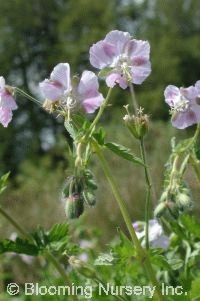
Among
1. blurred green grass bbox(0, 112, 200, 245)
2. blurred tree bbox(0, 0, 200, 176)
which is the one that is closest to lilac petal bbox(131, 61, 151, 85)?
blurred green grass bbox(0, 112, 200, 245)

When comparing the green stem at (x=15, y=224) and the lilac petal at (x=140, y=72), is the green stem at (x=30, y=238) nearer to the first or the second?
the green stem at (x=15, y=224)

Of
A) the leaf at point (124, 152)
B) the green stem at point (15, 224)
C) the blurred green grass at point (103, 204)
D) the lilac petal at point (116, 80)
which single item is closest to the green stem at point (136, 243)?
the leaf at point (124, 152)

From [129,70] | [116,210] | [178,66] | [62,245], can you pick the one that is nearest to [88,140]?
[129,70]

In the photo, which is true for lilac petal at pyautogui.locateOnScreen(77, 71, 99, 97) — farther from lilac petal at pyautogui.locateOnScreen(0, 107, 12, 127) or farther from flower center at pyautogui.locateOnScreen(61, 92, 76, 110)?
lilac petal at pyautogui.locateOnScreen(0, 107, 12, 127)

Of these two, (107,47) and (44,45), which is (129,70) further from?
(44,45)

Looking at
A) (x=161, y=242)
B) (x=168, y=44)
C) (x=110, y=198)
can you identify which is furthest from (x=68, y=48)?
(x=161, y=242)
